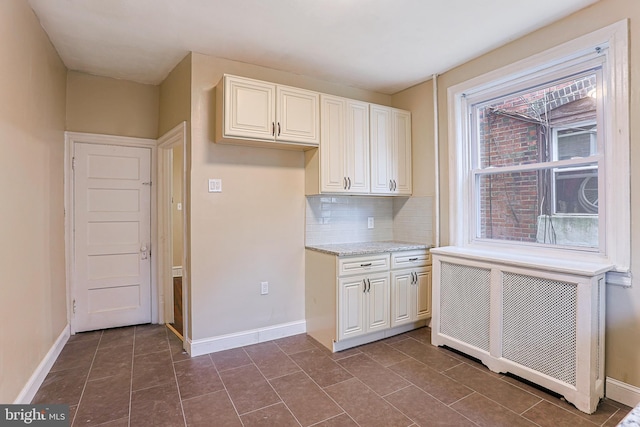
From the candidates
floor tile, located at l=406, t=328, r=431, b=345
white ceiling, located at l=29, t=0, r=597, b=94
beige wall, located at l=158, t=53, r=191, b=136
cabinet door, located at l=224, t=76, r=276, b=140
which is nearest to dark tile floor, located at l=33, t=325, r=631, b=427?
floor tile, located at l=406, t=328, r=431, b=345

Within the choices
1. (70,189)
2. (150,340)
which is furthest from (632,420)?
(70,189)

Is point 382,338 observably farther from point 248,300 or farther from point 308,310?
point 248,300

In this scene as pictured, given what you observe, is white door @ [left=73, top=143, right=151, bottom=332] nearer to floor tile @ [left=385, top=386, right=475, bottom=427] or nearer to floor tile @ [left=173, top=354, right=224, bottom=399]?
floor tile @ [left=173, top=354, right=224, bottom=399]

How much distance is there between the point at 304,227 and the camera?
3.48m

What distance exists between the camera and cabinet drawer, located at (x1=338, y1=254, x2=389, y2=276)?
9.85 feet

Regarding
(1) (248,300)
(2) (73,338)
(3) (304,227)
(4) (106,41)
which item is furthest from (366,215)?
(2) (73,338)

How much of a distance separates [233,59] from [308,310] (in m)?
2.50

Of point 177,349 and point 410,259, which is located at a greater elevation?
point 410,259

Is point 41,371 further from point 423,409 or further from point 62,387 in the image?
point 423,409

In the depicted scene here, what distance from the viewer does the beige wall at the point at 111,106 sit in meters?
3.36

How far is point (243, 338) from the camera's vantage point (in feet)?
10.2

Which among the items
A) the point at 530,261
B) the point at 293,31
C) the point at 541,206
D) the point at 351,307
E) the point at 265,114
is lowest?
the point at 351,307

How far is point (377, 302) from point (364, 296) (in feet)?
0.54

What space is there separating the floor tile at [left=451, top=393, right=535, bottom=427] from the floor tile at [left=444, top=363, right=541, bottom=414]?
64 mm
